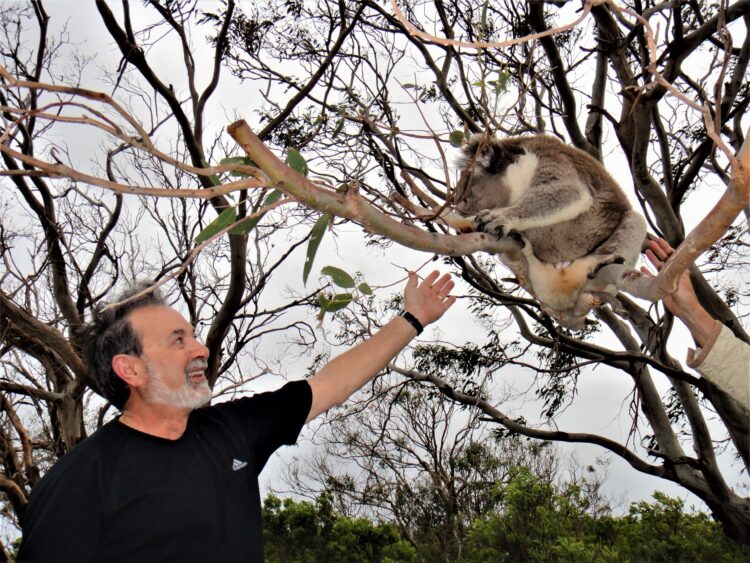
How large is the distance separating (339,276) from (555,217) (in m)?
1.09

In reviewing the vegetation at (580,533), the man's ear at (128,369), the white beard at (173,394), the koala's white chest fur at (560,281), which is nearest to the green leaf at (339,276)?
the white beard at (173,394)

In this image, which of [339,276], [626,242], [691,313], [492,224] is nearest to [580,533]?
[626,242]

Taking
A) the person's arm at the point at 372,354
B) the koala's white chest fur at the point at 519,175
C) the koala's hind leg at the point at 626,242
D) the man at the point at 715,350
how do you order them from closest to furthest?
the man at the point at 715,350, the person's arm at the point at 372,354, the koala's hind leg at the point at 626,242, the koala's white chest fur at the point at 519,175

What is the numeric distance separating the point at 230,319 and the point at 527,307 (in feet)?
8.08

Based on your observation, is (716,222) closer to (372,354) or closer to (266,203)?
(266,203)

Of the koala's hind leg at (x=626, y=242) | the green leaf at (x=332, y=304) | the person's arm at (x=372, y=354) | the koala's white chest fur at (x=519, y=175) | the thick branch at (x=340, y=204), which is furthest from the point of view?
the koala's white chest fur at (x=519, y=175)

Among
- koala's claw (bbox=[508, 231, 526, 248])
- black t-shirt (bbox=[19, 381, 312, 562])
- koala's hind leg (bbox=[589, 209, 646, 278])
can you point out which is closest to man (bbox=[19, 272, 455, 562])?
black t-shirt (bbox=[19, 381, 312, 562])

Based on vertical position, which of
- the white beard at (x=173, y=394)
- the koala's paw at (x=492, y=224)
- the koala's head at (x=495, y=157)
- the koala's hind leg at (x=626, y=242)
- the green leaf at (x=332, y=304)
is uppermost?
the koala's head at (x=495, y=157)

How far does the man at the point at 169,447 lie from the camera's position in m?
1.76

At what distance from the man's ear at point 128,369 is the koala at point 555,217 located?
4.05 ft

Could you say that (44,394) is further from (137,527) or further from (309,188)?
(309,188)

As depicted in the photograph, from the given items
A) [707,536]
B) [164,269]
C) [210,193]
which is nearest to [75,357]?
[164,269]

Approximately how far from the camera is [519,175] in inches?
117

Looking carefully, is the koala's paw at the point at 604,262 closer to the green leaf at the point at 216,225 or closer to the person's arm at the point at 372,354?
the person's arm at the point at 372,354
